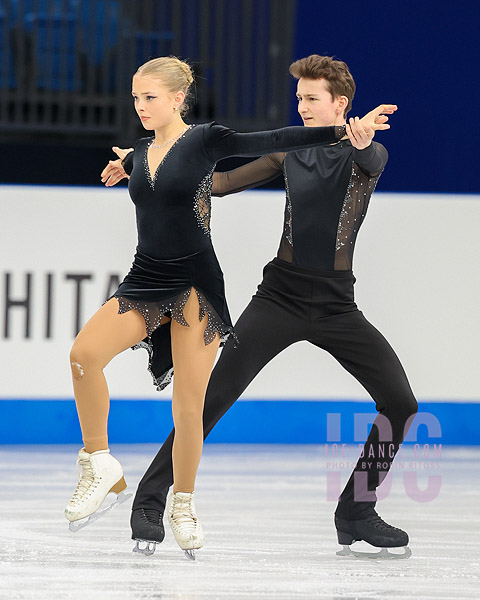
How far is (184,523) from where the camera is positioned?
3.03 metres

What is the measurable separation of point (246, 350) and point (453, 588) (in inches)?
33.8

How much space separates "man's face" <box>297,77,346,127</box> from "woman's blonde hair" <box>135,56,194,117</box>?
0.37 metres

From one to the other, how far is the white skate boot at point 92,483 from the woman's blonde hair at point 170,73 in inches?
39.9

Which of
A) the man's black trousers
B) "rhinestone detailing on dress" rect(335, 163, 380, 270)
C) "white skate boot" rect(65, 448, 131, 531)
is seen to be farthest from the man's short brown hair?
"white skate boot" rect(65, 448, 131, 531)

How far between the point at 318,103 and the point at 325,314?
0.62 meters

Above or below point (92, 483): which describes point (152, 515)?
below

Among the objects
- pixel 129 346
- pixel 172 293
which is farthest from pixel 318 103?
pixel 129 346

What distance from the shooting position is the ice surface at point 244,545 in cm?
280

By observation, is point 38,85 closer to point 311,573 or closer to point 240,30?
point 240,30

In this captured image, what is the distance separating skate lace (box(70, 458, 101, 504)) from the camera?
9.63 feet

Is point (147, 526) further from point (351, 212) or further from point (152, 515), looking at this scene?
point (351, 212)

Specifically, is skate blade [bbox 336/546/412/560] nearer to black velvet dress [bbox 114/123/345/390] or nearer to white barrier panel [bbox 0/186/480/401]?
black velvet dress [bbox 114/123/345/390]

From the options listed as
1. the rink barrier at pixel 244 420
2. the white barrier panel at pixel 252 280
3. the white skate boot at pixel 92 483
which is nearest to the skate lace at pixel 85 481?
the white skate boot at pixel 92 483

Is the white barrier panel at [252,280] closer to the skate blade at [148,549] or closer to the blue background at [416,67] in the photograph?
the blue background at [416,67]
